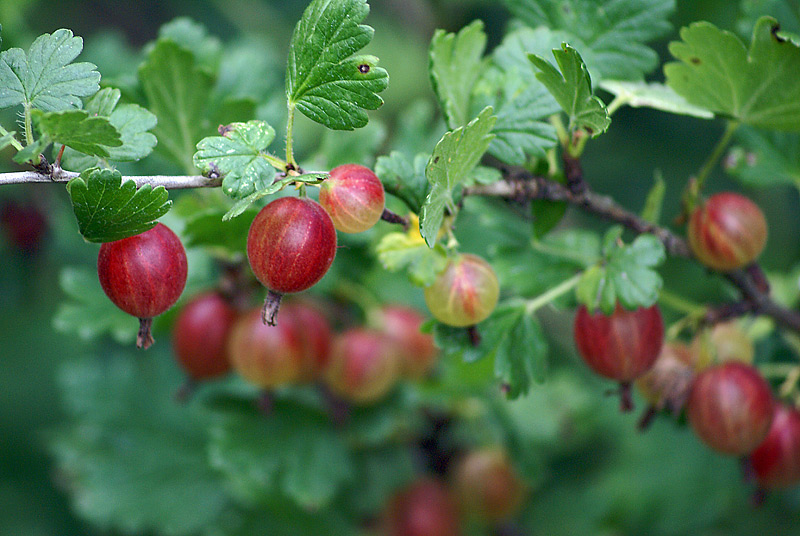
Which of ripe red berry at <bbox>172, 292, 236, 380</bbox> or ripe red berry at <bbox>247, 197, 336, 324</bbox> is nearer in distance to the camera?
ripe red berry at <bbox>247, 197, 336, 324</bbox>

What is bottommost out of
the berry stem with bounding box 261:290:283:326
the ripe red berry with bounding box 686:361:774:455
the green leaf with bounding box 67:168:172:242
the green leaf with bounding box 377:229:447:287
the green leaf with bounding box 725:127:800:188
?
the ripe red berry with bounding box 686:361:774:455

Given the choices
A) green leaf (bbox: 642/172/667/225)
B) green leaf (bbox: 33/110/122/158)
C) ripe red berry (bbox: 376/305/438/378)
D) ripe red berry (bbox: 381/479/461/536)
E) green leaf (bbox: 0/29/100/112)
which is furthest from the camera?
ripe red berry (bbox: 381/479/461/536)

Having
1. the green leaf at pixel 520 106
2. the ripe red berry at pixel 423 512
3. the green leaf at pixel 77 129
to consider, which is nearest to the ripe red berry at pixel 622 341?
the green leaf at pixel 520 106

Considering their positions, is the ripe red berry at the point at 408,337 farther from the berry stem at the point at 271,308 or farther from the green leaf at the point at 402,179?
the berry stem at the point at 271,308

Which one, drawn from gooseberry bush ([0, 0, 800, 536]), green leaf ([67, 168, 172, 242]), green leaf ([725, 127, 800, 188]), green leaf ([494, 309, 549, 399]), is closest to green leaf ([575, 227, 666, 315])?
gooseberry bush ([0, 0, 800, 536])

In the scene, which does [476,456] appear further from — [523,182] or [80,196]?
[80,196]

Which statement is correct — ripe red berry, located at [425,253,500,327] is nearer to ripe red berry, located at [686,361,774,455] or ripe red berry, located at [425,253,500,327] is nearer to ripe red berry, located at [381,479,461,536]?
ripe red berry, located at [686,361,774,455]

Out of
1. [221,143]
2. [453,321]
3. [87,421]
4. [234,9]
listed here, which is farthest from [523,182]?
[234,9]

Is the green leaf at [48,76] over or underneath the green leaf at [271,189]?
over
